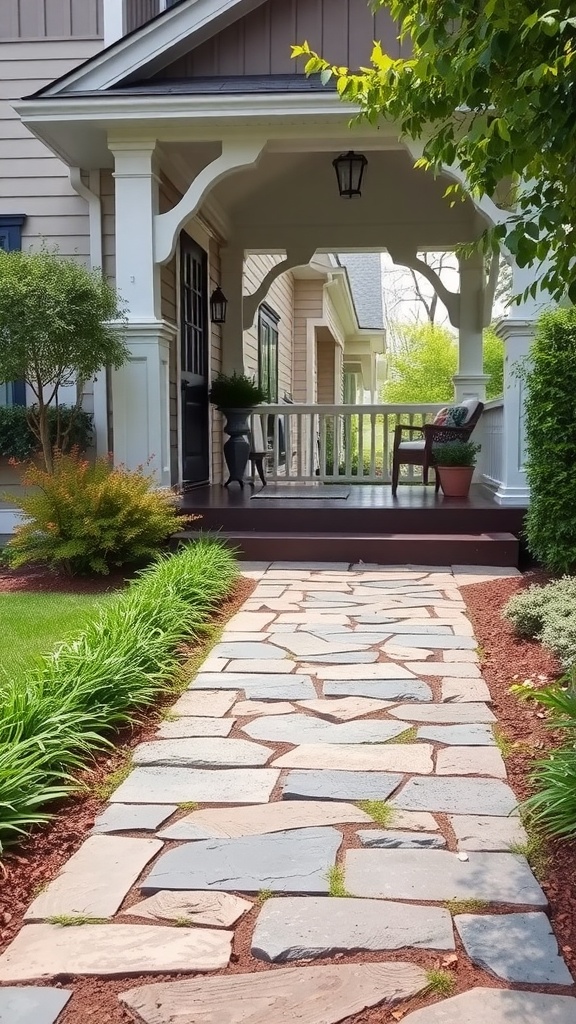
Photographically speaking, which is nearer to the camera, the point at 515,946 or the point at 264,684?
the point at 515,946

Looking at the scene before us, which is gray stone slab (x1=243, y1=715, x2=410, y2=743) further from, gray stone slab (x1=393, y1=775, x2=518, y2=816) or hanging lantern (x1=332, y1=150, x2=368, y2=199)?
hanging lantern (x1=332, y1=150, x2=368, y2=199)

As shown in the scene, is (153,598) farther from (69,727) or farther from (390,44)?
(390,44)

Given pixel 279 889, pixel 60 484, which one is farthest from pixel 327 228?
pixel 279 889

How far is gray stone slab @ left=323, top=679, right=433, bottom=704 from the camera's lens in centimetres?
353

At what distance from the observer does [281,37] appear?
672 centimetres

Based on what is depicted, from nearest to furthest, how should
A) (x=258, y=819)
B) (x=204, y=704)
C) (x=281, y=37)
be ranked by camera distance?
(x=258, y=819), (x=204, y=704), (x=281, y=37)

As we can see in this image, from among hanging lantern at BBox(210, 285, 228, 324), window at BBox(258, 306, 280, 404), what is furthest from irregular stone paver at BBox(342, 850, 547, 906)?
window at BBox(258, 306, 280, 404)

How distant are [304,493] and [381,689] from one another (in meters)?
4.71

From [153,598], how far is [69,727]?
59.2 inches

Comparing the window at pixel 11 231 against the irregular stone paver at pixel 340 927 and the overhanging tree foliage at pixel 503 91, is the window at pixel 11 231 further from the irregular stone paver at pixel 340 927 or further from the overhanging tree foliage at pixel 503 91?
the irregular stone paver at pixel 340 927

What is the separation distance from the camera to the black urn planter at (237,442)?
8781 mm

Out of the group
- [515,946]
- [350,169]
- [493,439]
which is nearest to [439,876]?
[515,946]

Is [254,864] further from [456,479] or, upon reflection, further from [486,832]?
[456,479]

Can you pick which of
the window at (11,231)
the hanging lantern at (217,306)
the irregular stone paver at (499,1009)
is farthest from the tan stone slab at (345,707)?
the hanging lantern at (217,306)
